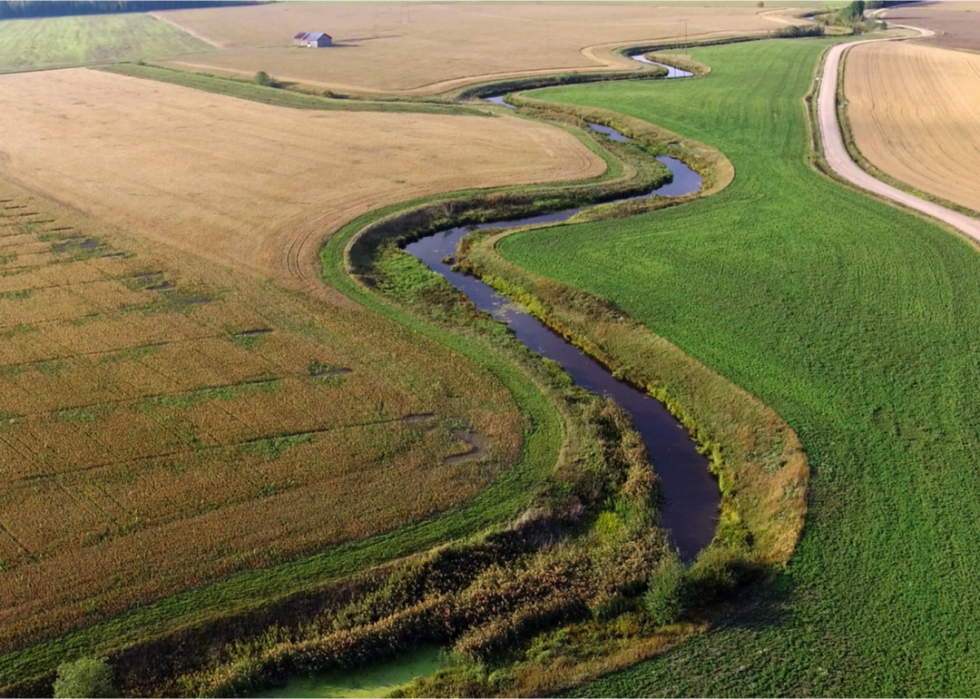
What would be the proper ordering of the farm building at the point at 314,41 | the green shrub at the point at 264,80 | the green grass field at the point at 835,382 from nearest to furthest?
the green grass field at the point at 835,382
the green shrub at the point at 264,80
the farm building at the point at 314,41

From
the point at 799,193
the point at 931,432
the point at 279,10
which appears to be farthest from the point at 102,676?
the point at 279,10

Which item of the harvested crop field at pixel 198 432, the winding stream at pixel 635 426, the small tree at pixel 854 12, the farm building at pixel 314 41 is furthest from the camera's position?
the small tree at pixel 854 12

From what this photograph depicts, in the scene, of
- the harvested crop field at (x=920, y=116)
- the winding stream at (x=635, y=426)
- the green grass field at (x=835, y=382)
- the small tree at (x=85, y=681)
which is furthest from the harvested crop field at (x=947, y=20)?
the small tree at (x=85, y=681)

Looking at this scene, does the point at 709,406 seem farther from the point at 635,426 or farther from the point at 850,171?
the point at 850,171

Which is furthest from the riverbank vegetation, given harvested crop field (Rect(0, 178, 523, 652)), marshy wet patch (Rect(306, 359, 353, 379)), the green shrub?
the green shrub

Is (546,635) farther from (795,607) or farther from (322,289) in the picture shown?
(322,289)

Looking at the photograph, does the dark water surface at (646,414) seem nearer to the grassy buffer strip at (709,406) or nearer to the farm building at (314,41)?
the grassy buffer strip at (709,406)

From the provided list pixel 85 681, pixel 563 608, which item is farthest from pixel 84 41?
pixel 563 608
